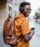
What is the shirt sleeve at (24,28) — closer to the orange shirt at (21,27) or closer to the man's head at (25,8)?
the orange shirt at (21,27)

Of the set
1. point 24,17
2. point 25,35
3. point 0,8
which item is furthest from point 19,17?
point 0,8

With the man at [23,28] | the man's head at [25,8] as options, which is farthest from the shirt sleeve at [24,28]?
the man's head at [25,8]

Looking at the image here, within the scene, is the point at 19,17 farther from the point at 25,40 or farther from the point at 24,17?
the point at 25,40

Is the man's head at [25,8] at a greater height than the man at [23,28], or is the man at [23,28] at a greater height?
the man's head at [25,8]

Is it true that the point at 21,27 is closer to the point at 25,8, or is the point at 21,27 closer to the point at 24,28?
the point at 24,28

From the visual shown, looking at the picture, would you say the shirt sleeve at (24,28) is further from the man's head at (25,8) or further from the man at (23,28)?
the man's head at (25,8)

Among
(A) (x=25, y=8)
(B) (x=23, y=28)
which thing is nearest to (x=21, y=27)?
(B) (x=23, y=28)

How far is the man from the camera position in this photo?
163 centimetres

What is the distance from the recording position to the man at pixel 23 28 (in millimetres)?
1625

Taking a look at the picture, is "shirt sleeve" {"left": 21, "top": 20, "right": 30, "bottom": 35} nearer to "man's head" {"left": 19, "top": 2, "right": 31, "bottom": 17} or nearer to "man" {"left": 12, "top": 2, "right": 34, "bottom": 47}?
"man" {"left": 12, "top": 2, "right": 34, "bottom": 47}

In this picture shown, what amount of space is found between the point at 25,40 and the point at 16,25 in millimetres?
189

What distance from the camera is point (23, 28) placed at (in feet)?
5.31

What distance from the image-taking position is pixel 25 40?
5.43 ft

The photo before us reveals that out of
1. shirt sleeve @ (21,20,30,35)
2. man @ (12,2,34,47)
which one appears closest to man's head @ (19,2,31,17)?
man @ (12,2,34,47)
